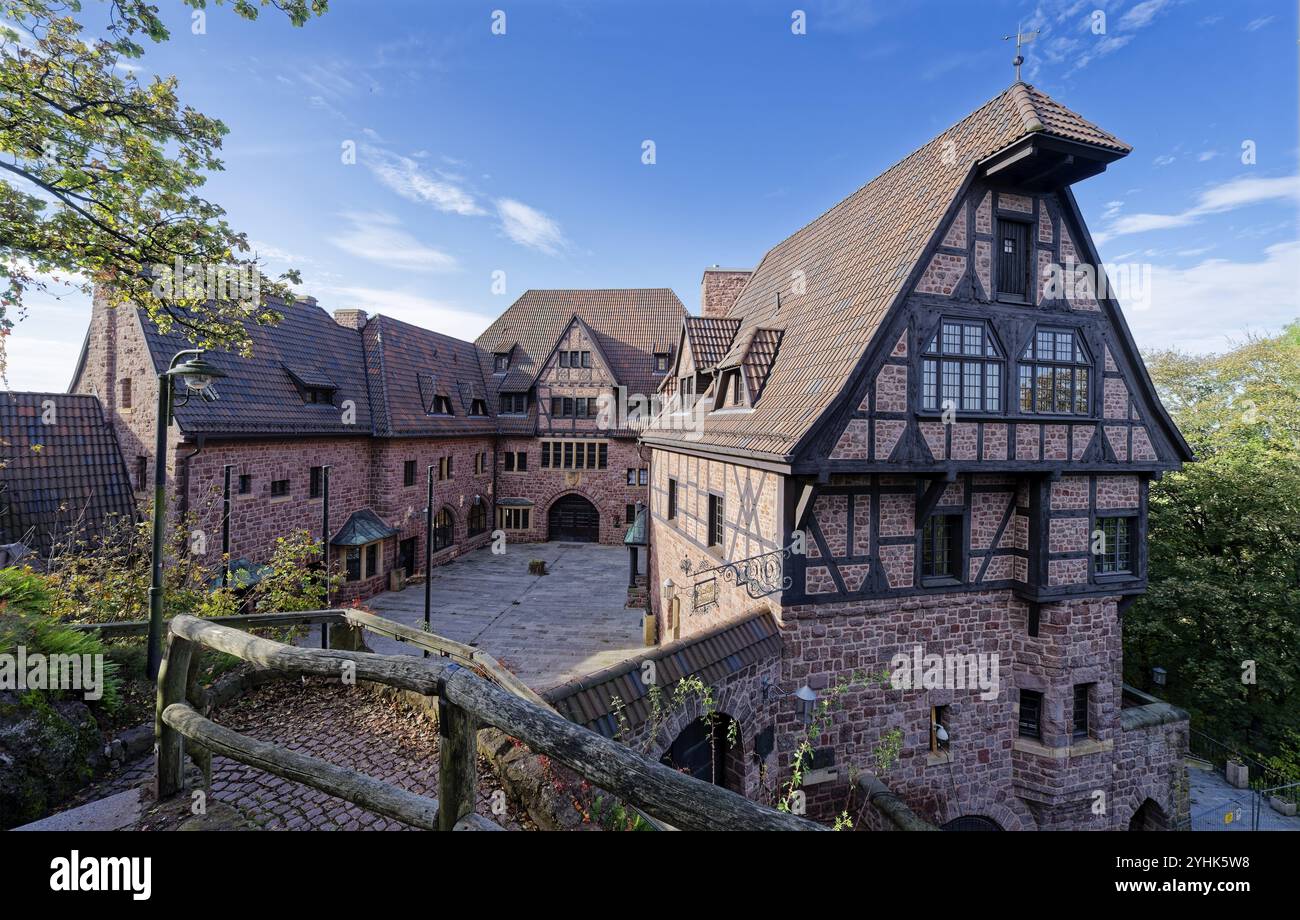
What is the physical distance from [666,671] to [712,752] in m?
1.59

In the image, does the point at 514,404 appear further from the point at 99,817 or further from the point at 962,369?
the point at 99,817

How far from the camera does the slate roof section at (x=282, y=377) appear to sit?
13.8 m

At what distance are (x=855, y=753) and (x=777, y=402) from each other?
19.7 ft

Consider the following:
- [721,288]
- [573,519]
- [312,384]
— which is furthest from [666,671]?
[573,519]

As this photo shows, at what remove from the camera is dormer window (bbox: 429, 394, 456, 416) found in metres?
23.1

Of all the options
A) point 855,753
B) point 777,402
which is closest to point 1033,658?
point 855,753

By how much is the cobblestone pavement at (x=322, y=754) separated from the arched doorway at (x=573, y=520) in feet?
71.3

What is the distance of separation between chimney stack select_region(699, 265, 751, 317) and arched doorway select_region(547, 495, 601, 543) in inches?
513

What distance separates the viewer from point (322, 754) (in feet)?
16.1

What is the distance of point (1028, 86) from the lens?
9.11 m

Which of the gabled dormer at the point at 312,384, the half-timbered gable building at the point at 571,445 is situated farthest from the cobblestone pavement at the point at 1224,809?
the gabled dormer at the point at 312,384

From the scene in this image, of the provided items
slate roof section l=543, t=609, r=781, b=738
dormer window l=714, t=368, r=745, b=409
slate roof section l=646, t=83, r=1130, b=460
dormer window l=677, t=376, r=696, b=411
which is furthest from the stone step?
dormer window l=677, t=376, r=696, b=411
